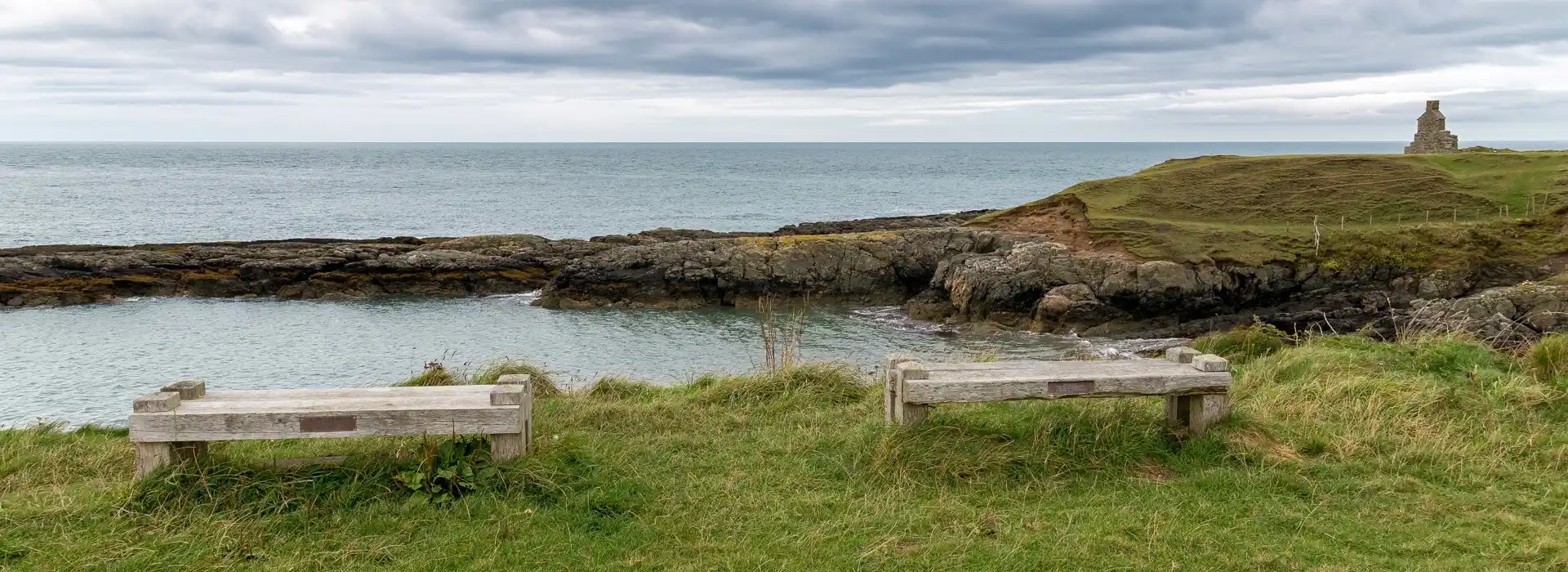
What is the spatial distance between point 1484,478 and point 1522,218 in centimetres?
2794

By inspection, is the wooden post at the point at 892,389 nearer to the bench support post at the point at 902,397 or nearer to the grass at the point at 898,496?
the bench support post at the point at 902,397

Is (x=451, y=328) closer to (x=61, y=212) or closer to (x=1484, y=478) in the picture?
(x=1484, y=478)

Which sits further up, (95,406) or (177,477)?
(177,477)

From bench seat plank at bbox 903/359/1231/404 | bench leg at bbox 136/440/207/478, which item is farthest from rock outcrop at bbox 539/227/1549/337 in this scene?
bench leg at bbox 136/440/207/478

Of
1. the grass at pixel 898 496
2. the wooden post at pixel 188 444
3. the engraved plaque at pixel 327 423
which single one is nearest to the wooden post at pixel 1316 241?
the grass at pixel 898 496

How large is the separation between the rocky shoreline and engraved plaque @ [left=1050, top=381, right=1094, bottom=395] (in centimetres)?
1615

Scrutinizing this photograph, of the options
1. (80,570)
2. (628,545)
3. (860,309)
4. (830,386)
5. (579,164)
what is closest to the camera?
(80,570)

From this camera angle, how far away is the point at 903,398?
6754 millimetres

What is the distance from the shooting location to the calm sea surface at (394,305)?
21156mm

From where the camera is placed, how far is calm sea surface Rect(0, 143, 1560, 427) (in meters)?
21.2

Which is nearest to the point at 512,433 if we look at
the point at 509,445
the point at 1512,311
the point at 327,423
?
the point at 509,445

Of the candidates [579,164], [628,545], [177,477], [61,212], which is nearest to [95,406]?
[177,477]

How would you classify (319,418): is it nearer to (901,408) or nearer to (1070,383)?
(901,408)

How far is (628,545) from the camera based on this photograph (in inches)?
218
